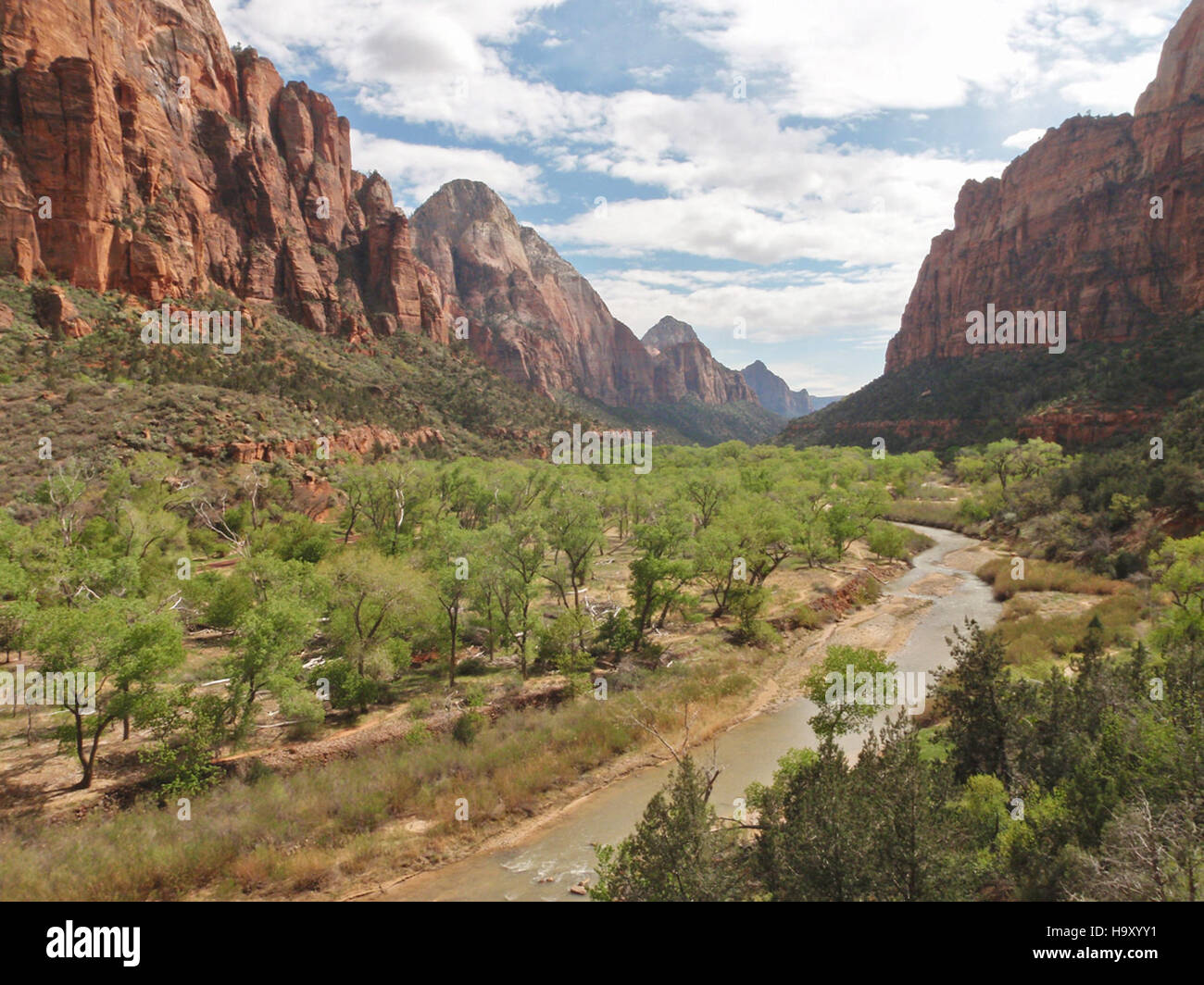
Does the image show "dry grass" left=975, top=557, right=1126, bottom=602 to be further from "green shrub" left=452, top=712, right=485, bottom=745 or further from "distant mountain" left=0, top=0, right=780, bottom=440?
"distant mountain" left=0, top=0, right=780, bottom=440

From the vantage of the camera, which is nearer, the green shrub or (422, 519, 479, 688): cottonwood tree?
the green shrub

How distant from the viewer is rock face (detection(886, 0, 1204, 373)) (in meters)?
85.5

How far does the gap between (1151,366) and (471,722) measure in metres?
87.2

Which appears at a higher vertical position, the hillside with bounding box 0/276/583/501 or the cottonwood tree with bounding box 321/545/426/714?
the hillside with bounding box 0/276/583/501

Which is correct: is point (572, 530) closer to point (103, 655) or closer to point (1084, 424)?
point (103, 655)

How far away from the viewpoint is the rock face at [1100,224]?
8550 centimetres

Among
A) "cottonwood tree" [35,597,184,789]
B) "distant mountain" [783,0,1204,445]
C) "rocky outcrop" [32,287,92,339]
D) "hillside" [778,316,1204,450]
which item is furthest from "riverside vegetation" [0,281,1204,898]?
"distant mountain" [783,0,1204,445]

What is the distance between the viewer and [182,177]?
69.2 metres

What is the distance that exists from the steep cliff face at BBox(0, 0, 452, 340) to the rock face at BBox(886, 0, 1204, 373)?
107400mm

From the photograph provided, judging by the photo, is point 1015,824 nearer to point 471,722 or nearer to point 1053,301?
point 471,722

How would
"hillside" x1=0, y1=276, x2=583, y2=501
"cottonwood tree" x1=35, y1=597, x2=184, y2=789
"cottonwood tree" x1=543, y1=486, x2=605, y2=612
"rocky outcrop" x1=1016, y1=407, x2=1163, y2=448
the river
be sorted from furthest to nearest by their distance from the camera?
"rocky outcrop" x1=1016, y1=407, x2=1163, y2=448 → "hillside" x1=0, y1=276, x2=583, y2=501 → "cottonwood tree" x1=543, y1=486, x2=605, y2=612 → "cottonwood tree" x1=35, y1=597, x2=184, y2=789 → the river

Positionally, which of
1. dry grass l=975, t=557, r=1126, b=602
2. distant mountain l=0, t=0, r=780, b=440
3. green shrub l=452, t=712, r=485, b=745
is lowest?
green shrub l=452, t=712, r=485, b=745

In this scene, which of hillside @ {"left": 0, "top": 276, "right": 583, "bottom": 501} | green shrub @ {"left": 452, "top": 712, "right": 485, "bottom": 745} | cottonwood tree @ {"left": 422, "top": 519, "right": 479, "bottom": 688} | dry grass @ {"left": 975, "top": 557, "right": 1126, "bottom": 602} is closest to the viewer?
green shrub @ {"left": 452, "top": 712, "right": 485, "bottom": 745}
